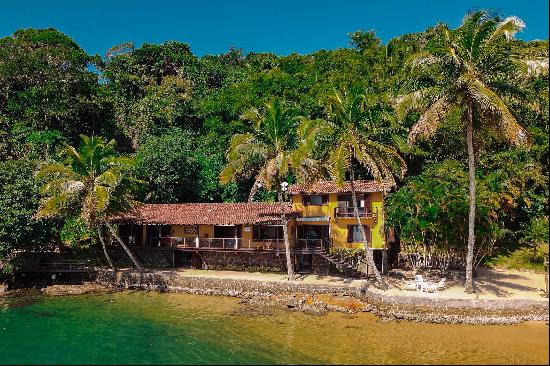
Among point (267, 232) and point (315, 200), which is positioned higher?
point (315, 200)

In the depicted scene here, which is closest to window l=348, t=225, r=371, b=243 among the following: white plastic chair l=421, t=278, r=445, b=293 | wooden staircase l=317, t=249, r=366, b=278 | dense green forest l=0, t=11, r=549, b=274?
wooden staircase l=317, t=249, r=366, b=278

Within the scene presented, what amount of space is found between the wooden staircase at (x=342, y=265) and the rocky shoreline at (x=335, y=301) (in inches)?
130

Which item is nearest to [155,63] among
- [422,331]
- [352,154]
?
[352,154]

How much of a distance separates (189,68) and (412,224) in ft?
155

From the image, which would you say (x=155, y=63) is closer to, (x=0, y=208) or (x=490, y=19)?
(x=0, y=208)

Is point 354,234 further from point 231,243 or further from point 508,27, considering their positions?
point 508,27

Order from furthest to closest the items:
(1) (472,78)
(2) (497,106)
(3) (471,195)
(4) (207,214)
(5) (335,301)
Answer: (4) (207,214), (5) (335,301), (3) (471,195), (1) (472,78), (2) (497,106)

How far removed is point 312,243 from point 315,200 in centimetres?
351

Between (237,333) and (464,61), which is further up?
(464,61)

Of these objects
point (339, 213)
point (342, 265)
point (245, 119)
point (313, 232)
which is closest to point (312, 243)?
point (313, 232)

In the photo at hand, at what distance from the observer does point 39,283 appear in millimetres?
35031

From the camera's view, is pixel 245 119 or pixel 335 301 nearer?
pixel 335 301

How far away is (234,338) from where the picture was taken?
22.8 m

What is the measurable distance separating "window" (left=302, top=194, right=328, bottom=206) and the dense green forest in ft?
18.0
